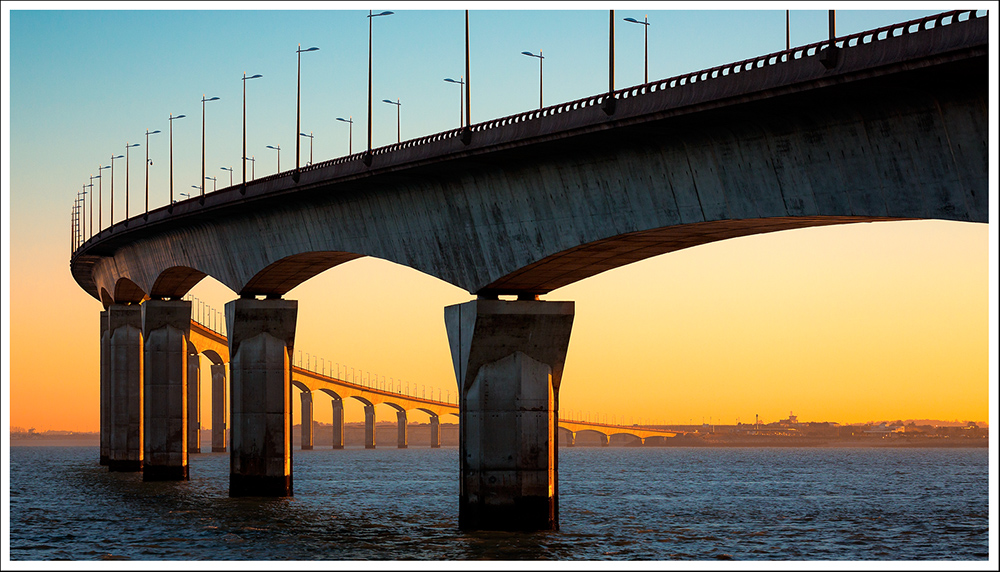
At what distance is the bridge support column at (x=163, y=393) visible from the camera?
208 feet

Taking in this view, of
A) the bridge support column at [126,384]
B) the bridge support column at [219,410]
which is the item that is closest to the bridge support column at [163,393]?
the bridge support column at [126,384]

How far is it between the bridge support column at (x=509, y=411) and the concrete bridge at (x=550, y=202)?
2.0 inches

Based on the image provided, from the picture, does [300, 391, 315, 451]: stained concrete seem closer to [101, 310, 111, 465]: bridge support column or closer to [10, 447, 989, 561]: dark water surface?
[101, 310, 111, 465]: bridge support column

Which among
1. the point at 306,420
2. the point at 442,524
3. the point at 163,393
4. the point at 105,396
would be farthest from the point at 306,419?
the point at 442,524

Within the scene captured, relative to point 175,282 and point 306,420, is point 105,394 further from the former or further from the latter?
point 306,420

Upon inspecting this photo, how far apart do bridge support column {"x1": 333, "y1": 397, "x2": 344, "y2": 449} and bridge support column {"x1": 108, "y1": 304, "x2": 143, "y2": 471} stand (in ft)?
307

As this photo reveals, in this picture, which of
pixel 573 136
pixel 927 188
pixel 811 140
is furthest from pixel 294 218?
pixel 927 188

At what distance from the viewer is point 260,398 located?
50.9m

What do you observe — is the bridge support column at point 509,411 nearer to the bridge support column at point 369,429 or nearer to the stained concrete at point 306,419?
the stained concrete at point 306,419

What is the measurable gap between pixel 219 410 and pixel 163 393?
8117cm

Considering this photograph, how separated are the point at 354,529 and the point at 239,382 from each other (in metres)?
12.7

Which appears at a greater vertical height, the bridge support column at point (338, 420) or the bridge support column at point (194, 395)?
the bridge support column at point (194, 395)

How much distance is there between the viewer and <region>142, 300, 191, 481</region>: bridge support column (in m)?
63.3

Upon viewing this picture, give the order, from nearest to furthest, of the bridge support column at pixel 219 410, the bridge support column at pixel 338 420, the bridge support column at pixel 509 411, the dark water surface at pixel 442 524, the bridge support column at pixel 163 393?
1. the dark water surface at pixel 442 524
2. the bridge support column at pixel 509 411
3. the bridge support column at pixel 163 393
4. the bridge support column at pixel 219 410
5. the bridge support column at pixel 338 420
